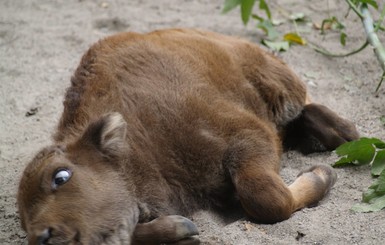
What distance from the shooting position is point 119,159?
367cm

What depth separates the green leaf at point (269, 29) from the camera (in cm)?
654

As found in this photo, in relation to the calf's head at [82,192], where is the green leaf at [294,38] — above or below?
below

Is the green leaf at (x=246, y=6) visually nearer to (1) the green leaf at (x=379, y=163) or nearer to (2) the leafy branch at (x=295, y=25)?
(2) the leafy branch at (x=295, y=25)

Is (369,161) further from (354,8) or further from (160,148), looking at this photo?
(354,8)

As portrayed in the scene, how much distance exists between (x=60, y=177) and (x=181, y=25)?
385 cm

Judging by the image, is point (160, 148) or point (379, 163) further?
point (379, 163)

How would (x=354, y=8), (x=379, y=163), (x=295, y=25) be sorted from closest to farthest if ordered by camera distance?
(x=379, y=163)
(x=354, y=8)
(x=295, y=25)

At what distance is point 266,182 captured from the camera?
3844 millimetres

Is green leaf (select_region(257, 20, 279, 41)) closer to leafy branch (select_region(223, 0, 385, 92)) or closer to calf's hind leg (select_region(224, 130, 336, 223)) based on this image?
leafy branch (select_region(223, 0, 385, 92))

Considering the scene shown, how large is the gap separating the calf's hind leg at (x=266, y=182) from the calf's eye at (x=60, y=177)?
1.02 m

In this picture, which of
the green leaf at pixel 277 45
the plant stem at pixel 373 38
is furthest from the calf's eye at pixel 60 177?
the green leaf at pixel 277 45

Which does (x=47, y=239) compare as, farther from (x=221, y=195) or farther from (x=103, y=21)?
(x=103, y=21)

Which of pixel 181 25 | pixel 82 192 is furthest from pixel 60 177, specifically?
pixel 181 25

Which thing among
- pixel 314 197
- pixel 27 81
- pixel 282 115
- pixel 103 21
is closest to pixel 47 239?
pixel 314 197
